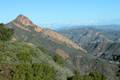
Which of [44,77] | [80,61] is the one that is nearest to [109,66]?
[80,61]

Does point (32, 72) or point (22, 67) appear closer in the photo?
point (22, 67)

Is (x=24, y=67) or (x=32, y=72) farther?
(x=32, y=72)

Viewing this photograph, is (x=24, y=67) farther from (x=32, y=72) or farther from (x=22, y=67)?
(x=32, y=72)

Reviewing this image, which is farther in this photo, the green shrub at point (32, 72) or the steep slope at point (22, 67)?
the green shrub at point (32, 72)

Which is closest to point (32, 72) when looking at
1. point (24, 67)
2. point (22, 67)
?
point (24, 67)

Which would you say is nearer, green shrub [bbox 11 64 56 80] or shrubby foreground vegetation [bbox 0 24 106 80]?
shrubby foreground vegetation [bbox 0 24 106 80]

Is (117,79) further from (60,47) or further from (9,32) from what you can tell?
(60,47)

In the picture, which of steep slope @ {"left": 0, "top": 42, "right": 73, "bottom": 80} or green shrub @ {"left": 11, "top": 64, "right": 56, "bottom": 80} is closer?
steep slope @ {"left": 0, "top": 42, "right": 73, "bottom": 80}

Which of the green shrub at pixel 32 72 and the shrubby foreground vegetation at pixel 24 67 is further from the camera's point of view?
the green shrub at pixel 32 72

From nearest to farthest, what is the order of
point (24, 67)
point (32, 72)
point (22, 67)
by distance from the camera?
point (22, 67) < point (24, 67) < point (32, 72)

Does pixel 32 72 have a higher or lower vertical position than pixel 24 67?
lower

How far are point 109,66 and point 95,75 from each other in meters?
83.9

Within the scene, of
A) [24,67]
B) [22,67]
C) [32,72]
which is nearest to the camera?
[22,67]

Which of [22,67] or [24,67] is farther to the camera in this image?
[24,67]
